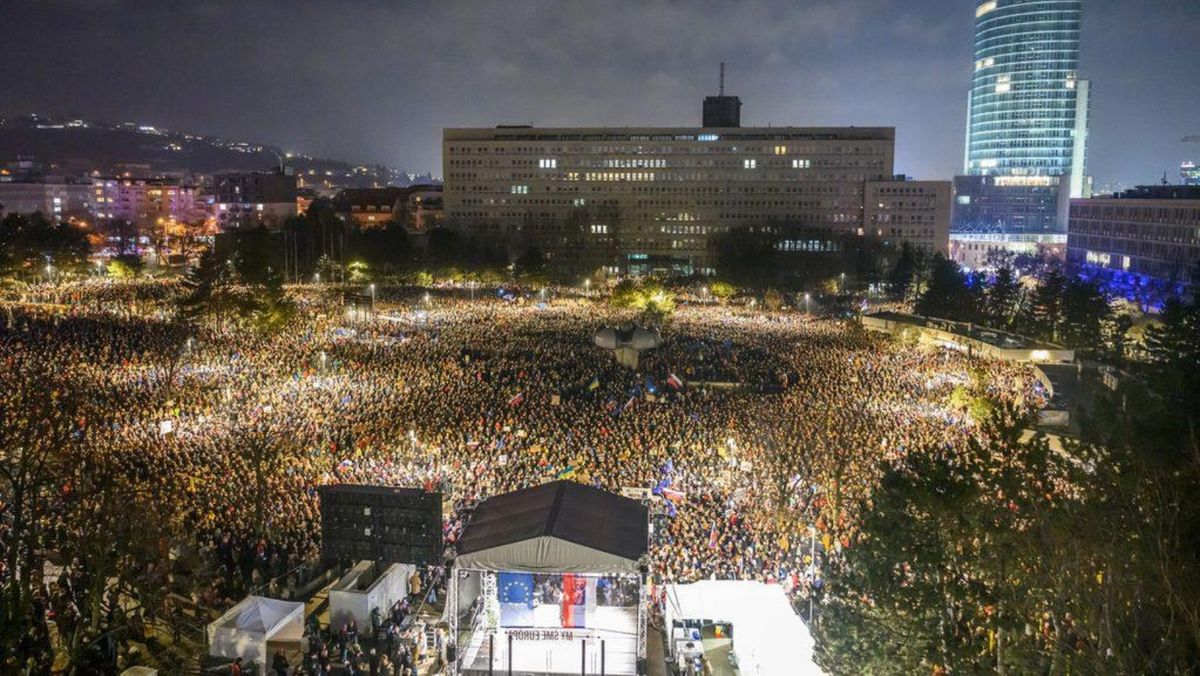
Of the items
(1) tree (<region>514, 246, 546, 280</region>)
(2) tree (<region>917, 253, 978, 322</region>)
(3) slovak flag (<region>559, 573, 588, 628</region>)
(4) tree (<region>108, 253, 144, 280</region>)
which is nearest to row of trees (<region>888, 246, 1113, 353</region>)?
(2) tree (<region>917, 253, 978, 322</region>)

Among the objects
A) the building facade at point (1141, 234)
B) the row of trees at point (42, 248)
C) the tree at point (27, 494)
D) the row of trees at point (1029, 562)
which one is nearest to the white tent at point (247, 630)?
the tree at point (27, 494)

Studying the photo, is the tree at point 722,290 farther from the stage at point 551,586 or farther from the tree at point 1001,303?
the stage at point 551,586

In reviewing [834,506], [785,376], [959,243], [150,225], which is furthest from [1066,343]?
[150,225]

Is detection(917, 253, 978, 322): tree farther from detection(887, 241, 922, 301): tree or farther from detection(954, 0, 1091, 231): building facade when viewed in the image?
detection(954, 0, 1091, 231): building facade

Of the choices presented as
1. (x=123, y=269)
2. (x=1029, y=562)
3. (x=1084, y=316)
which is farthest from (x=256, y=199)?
(x=1029, y=562)

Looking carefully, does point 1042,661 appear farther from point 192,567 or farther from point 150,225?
point 150,225
